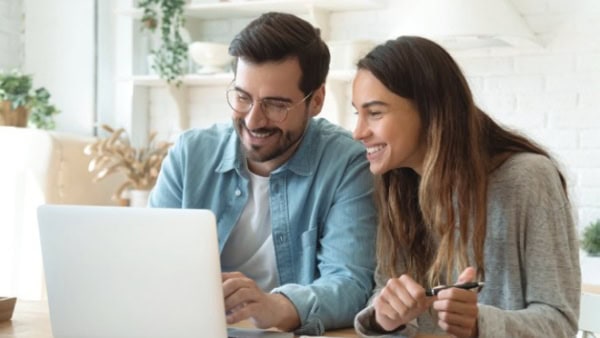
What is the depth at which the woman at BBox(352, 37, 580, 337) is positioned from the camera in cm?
155

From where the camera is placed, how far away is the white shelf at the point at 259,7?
3365 millimetres

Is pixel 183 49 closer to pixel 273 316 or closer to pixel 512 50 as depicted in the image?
pixel 512 50

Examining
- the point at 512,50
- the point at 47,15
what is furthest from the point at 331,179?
the point at 47,15

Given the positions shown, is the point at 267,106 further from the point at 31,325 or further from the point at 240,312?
the point at 31,325

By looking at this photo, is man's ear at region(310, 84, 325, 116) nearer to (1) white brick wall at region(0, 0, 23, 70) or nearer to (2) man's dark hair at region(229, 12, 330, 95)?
(2) man's dark hair at region(229, 12, 330, 95)

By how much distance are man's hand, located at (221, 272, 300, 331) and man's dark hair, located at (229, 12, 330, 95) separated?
1.75 feet

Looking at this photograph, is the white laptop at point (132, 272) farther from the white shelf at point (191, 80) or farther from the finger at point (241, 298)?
the white shelf at point (191, 80)

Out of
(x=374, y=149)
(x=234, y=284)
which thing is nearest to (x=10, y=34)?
(x=374, y=149)

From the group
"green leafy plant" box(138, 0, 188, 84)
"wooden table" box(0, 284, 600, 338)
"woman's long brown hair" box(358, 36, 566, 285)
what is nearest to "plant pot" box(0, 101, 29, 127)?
"green leafy plant" box(138, 0, 188, 84)

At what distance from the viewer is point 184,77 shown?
3596 mm

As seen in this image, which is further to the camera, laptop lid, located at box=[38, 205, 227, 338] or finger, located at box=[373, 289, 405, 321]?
finger, located at box=[373, 289, 405, 321]

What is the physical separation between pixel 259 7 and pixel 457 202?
2004 mm

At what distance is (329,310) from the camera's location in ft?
5.41

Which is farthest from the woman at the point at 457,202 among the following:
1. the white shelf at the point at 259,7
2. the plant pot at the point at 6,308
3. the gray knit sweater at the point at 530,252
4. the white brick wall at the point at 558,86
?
the white shelf at the point at 259,7
